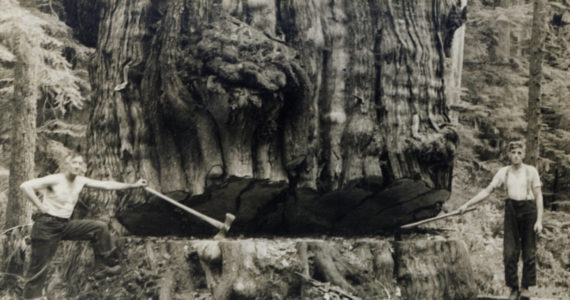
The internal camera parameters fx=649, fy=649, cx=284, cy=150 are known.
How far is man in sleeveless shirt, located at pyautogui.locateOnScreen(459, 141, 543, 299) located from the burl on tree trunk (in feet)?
1.35

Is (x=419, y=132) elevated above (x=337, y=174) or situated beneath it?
elevated above

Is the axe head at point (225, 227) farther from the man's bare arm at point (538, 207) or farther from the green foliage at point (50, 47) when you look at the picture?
the green foliage at point (50, 47)

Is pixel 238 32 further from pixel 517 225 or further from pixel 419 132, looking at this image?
pixel 517 225

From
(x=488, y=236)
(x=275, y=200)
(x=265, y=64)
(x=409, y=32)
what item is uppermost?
(x=409, y=32)

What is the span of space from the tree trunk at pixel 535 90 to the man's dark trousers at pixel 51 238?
10.9 ft

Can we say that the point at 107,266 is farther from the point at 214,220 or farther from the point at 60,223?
the point at 214,220

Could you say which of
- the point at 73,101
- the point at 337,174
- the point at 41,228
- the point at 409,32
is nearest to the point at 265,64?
the point at 337,174

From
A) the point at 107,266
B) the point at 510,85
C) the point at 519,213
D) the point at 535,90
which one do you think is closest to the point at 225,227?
the point at 107,266

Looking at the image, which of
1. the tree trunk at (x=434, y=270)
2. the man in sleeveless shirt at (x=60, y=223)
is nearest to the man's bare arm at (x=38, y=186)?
the man in sleeveless shirt at (x=60, y=223)

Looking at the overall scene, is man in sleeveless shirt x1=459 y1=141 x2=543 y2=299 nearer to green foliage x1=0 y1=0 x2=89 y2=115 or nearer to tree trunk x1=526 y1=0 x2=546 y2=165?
tree trunk x1=526 y1=0 x2=546 y2=165

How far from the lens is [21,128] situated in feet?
17.8

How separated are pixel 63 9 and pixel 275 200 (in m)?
2.56

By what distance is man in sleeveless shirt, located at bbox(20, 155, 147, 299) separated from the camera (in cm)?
414

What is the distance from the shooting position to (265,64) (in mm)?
3975
